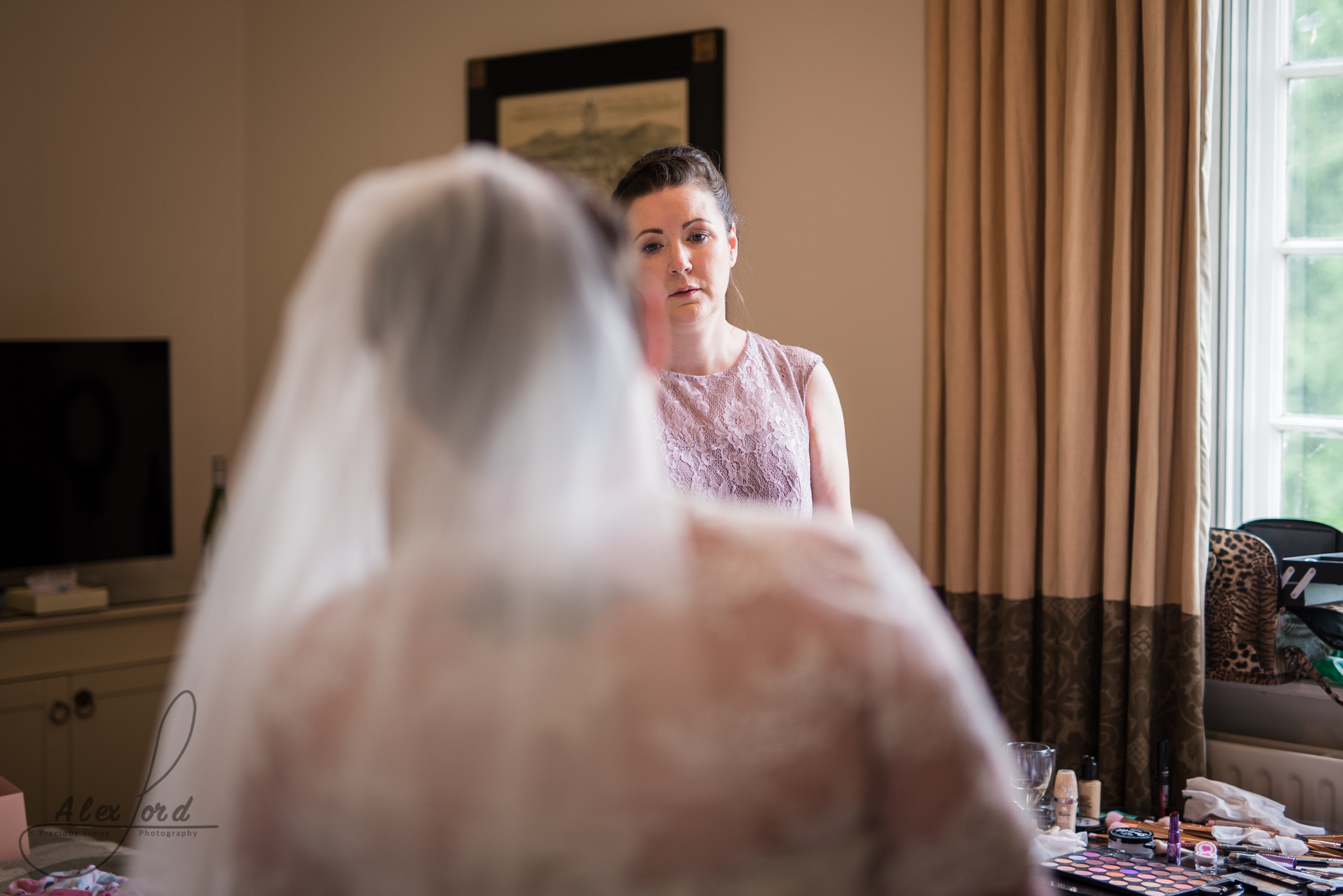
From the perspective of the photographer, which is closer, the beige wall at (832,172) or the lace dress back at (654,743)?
the lace dress back at (654,743)

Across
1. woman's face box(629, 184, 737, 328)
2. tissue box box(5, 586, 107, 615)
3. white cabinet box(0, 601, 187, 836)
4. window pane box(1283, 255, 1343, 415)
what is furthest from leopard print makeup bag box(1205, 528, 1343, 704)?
tissue box box(5, 586, 107, 615)

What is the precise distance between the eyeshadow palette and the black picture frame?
2039mm

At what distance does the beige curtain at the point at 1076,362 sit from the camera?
242cm

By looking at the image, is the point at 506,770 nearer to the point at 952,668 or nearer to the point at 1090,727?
the point at 952,668

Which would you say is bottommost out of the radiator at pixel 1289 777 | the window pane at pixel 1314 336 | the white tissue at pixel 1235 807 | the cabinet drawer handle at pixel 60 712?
the cabinet drawer handle at pixel 60 712

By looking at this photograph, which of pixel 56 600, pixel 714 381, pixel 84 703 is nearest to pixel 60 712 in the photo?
pixel 84 703

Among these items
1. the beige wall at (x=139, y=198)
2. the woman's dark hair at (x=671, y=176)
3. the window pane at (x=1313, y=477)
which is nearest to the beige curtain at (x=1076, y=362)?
the window pane at (x=1313, y=477)

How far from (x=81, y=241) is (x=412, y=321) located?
3.41 metres

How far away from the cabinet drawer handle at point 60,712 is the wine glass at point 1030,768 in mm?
2666

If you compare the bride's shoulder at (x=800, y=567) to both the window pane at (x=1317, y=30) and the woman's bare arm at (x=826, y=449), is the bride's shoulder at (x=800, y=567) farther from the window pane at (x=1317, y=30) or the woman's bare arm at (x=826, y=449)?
the window pane at (x=1317, y=30)

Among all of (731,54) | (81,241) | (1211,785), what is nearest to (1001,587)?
(1211,785)

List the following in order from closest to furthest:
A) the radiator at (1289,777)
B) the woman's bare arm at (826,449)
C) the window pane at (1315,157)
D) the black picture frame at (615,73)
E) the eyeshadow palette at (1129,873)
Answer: the eyeshadow palette at (1129,873) → the woman's bare arm at (826,449) → the radiator at (1289,777) → the window pane at (1315,157) → the black picture frame at (615,73)

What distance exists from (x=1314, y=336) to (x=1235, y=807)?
118 centimetres

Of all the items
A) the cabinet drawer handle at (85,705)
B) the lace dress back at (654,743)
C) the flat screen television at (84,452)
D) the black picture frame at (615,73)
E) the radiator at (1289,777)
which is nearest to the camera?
the lace dress back at (654,743)
